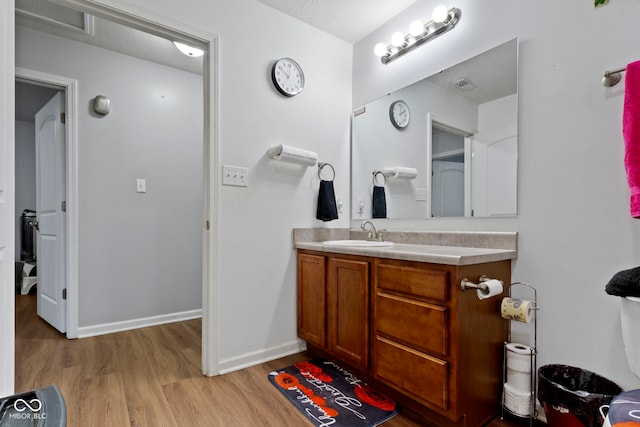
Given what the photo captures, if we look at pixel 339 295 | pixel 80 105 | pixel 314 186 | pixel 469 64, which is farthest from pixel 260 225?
pixel 80 105

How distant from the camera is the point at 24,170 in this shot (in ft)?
16.6

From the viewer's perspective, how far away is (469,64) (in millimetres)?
1811

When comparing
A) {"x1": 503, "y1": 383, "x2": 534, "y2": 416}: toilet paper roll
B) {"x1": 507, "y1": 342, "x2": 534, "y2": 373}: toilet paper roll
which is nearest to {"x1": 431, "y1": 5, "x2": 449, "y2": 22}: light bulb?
{"x1": 507, "y1": 342, "x2": 534, "y2": 373}: toilet paper roll

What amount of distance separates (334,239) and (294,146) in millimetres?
764

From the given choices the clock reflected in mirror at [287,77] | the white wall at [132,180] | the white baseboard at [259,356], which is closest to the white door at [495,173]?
the clock reflected in mirror at [287,77]

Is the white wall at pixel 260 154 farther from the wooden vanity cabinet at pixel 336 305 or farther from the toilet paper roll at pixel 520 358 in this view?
the toilet paper roll at pixel 520 358

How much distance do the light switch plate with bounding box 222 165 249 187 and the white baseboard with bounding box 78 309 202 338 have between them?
167cm

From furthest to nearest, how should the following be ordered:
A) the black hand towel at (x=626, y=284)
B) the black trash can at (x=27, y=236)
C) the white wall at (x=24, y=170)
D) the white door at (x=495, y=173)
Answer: the white wall at (x=24, y=170) < the black trash can at (x=27, y=236) < the white door at (x=495, y=173) < the black hand towel at (x=626, y=284)

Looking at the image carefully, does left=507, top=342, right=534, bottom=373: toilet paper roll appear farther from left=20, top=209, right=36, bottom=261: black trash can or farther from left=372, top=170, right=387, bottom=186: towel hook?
left=20, top=209, right=36, bottom=261: black trash can

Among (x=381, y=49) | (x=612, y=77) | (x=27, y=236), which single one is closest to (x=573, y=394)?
(x=612, y=77)

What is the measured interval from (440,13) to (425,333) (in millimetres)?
1767

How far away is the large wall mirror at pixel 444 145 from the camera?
1.66 m

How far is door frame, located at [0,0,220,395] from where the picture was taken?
1.21 metres

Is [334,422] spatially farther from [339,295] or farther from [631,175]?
[631,175]
